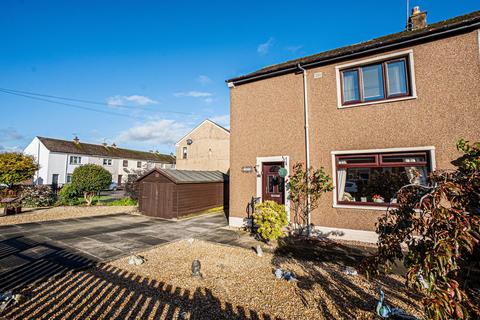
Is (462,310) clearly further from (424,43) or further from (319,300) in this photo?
(424,43)

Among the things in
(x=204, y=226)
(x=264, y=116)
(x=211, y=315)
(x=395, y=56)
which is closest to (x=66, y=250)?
(x=204, y=226)

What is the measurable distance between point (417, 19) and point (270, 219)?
31.9 ft

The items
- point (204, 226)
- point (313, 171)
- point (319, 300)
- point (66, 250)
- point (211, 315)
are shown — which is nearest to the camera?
point (211, 315)

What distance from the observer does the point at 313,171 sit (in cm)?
832

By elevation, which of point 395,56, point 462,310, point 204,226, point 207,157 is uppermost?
point 395,56

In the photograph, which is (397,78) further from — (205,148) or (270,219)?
(205,148)

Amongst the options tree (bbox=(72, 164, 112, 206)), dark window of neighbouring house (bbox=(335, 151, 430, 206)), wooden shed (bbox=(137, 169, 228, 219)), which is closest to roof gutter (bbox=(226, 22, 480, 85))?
dark window of neighbouring house (bbox=(335, 151, 430, 206))

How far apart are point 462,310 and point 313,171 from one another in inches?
261

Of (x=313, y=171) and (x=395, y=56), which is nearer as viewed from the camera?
(x=395, y=56)

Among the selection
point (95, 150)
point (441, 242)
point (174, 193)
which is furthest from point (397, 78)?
point (95, 150)

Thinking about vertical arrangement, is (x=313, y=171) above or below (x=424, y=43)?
below

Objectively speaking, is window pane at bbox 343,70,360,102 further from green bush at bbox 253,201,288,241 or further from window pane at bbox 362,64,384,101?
green bush at bbox 253,201,288,241

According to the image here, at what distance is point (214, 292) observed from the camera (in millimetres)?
4379

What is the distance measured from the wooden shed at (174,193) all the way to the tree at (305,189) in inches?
250
